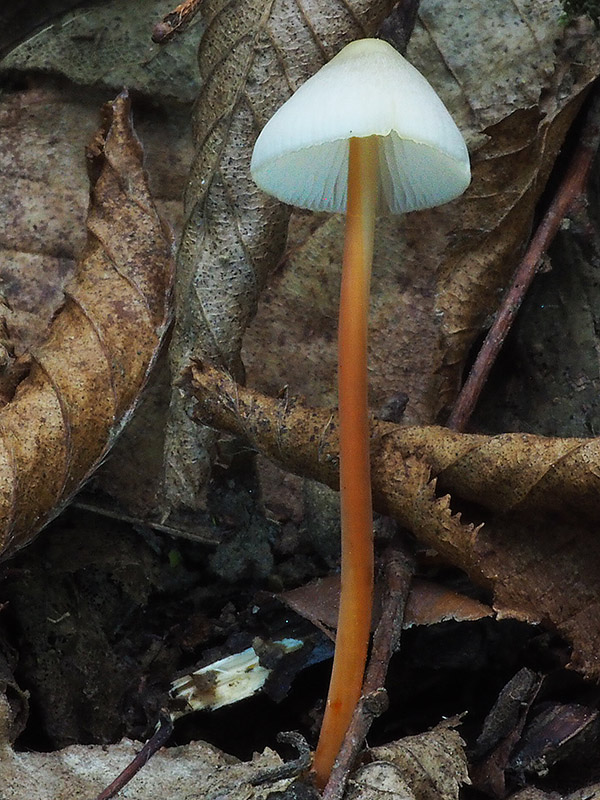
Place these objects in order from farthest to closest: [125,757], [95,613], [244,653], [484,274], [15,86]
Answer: [15,86] < [484,274] < [95,613] < [244,653] < [125,757]

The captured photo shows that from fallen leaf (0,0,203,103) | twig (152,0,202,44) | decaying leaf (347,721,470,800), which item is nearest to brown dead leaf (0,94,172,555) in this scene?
fallen leaf (0,0,203,103)

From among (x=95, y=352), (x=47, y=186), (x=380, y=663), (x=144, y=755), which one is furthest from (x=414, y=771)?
(x=47, y=186)

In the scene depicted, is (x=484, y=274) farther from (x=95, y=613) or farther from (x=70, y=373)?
(x=95, y=613)

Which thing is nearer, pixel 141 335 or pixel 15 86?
pixel 141 335

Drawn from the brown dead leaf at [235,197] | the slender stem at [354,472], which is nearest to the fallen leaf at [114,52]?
the brown dead leaf at [235,197]

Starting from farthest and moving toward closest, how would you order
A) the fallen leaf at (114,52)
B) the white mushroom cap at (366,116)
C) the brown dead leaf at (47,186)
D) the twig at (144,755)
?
the fallen leaf at (114,52), the brown dead leaf at (47,186), the twig at (144,755), the white mushroom cap at (366,116)

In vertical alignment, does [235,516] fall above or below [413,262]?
below

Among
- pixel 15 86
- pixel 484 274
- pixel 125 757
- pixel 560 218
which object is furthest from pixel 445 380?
pixel 15 86

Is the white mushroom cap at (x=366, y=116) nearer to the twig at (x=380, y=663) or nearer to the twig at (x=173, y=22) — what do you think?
the twig at (x=173, y=22)
